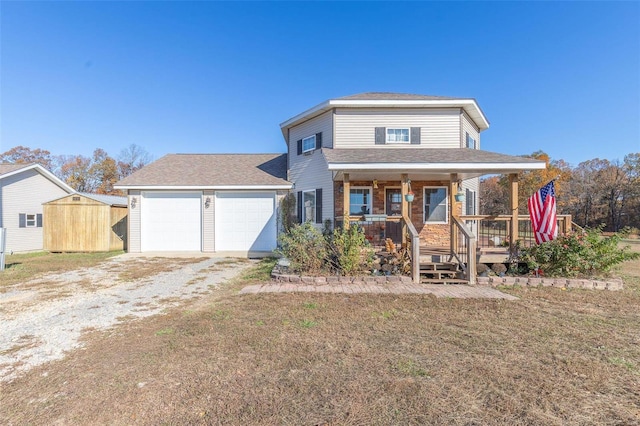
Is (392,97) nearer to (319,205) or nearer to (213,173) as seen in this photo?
(319,205)

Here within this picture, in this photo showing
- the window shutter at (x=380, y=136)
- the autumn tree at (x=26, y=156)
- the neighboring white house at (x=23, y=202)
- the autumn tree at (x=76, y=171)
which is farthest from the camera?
the autumn tree at (x=26, y=156)

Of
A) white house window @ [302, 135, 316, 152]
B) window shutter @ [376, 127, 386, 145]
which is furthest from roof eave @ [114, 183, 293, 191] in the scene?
window shutter @ [376, 127, 386, 145]

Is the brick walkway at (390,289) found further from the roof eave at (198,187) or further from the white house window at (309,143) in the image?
the white house window at (309,143)

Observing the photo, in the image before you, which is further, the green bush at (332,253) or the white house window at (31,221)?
the white house window at (31,221)

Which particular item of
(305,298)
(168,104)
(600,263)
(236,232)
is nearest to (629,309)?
(600,263)

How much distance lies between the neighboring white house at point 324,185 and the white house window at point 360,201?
0.12ft

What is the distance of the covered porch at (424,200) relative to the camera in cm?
763

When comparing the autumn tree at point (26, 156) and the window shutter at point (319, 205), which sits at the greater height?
the autumn tree at point (26, 156)

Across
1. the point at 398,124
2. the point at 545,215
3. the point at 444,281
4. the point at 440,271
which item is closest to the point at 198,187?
the point at 398,124

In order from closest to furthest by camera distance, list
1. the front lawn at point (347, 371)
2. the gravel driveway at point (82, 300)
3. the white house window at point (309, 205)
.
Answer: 1. the front lawn at point (347, 371)
2. the gravel driveway at point (82, 300)
3. the white house window at point (309, 205)

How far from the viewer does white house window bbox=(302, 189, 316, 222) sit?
11672 mm

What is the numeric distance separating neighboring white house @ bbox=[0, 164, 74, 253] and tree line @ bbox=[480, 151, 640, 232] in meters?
33.2

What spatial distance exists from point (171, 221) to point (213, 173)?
2647 millimetres

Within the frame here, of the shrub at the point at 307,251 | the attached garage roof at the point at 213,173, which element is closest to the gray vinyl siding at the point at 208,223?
the attached garage roof at the point at 213,173
